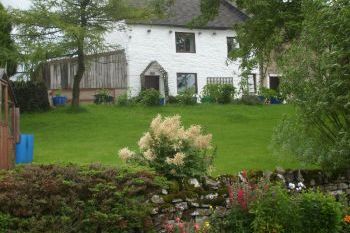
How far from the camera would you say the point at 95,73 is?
40.5 m

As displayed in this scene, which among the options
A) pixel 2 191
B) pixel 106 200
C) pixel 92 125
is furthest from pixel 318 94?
pixel 92 125

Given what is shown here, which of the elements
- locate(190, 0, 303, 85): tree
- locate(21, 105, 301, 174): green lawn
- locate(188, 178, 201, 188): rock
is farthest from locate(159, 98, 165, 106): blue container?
locate(188, 178, 201, 188): rock

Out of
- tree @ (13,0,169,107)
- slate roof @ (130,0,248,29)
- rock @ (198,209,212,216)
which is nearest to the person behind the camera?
rock @ (198,209,212,216)

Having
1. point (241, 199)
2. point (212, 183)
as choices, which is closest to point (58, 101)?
point (212, 183)

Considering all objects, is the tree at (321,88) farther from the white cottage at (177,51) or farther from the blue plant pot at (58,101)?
the white cottage at (177,51)

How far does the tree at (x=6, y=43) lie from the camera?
28797 millimetres

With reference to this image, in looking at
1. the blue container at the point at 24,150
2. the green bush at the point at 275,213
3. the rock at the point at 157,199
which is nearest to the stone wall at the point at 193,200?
the rock at the point at 157,199

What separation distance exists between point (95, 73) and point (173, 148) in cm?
3144

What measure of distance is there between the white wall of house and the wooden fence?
661mm

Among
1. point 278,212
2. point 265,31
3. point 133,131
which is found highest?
point 265,31

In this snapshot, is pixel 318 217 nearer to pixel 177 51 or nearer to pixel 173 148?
pixel 173 148

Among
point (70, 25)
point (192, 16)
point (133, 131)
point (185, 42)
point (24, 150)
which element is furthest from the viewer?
point (192, 16)

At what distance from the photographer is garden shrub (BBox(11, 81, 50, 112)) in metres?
31.7

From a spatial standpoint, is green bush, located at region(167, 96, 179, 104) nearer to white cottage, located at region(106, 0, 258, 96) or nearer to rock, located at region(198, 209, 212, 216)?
white cottage, located at region(106, 0, 258, 96)
